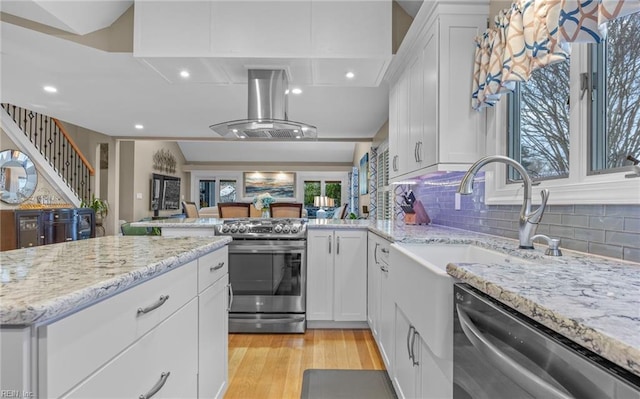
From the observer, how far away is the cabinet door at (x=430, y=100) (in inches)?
80.9

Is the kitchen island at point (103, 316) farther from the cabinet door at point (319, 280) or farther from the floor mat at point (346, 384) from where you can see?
the cabinet door at point (319, 280)

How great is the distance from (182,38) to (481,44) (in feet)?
7.04

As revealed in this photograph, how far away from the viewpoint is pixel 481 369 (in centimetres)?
81

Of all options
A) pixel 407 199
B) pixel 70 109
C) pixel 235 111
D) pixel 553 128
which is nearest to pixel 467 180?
pixel 553 128

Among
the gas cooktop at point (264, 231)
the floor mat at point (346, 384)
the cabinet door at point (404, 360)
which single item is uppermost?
the gas cooktop at point (264, 231)

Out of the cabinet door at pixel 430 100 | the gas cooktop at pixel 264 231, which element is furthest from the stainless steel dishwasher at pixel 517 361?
the gas cooktop at pixel 264 231

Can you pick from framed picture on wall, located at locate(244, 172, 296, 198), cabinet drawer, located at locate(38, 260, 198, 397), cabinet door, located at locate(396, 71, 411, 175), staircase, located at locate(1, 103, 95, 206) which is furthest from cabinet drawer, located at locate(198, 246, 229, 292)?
framed picture on wall, located at locate(244, 172, 296, 198)

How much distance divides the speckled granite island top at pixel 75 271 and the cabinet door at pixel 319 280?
1.50 metres

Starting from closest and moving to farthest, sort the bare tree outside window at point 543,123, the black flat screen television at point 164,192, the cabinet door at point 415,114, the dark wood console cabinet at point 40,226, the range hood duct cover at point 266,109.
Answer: the bare tree outside window at point 543,123
the cabinet door at point 415,114
the range hood duct cover at point 266,109
the dark wood console cabinet at point 40,226
the black flat screen television at point 164,192

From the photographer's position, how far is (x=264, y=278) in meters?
2.93

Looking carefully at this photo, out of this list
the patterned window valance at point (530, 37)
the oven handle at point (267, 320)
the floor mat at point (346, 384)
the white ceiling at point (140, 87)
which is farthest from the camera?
the oven handle at point (267, 320)

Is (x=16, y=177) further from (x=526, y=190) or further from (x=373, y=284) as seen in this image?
(x=526, y=190)

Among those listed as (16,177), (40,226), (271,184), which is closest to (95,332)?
(40,226)

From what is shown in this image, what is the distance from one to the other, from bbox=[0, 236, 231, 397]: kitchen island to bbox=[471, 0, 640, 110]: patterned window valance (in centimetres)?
160
